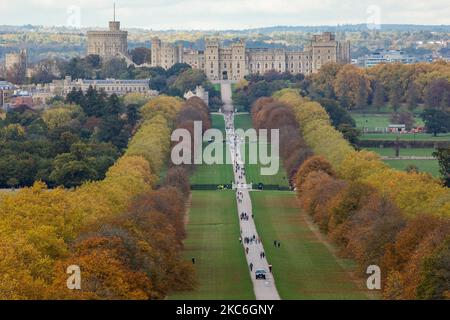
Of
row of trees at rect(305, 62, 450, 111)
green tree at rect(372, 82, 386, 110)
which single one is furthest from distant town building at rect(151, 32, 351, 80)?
green tree at rect(372, 82, 386, 110)

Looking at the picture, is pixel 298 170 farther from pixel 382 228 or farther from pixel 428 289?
pixel 428 289

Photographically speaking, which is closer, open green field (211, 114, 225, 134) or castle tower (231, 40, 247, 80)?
open green field (211, 114, 225, 134)

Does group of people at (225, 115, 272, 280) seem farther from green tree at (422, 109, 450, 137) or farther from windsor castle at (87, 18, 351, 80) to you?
windsor castle at (87, 18, 351, 80)

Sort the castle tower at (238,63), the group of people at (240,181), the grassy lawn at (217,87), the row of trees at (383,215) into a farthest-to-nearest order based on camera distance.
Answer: the castle tower at (238,63), the grassy lawn at (217,87), the group of people at (240,181), the row of trees at (383,215)

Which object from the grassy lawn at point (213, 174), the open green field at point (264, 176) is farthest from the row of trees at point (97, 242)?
the open green field at point (264, 176)

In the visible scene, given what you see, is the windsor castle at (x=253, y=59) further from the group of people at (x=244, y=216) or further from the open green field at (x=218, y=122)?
the group of people at (x=244, y=216)

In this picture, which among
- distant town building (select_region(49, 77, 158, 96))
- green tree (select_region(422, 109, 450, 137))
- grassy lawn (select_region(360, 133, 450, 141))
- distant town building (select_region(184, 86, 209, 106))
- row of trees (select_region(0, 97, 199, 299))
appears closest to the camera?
row of trees (select_region(0, 97, 199, 299))

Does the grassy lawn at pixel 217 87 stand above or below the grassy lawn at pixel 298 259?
below
